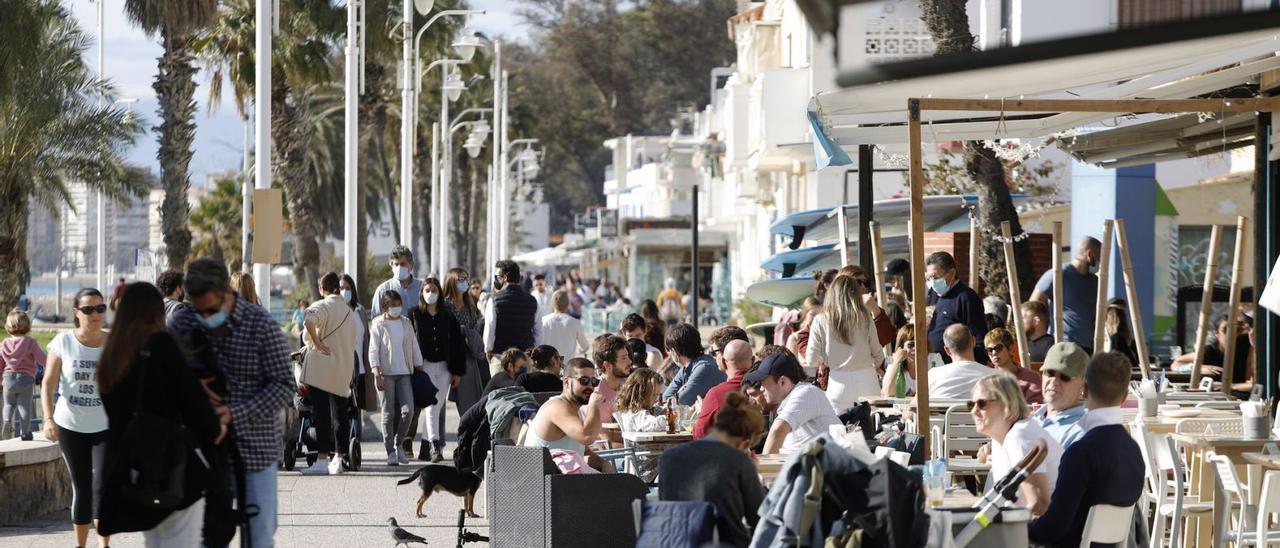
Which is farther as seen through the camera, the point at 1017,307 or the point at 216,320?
the point at 1017,307

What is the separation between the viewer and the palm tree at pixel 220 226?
64562 millimetres

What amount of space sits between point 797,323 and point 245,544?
9.52 metres

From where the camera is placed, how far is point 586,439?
9156 millimetres

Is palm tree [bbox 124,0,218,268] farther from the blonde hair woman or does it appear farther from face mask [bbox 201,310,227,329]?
face mask [bbox 201,310,227,329]

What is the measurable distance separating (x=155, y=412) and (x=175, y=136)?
24.2 metres

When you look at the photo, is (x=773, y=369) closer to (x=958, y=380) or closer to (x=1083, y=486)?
A: (x=958, y=380)

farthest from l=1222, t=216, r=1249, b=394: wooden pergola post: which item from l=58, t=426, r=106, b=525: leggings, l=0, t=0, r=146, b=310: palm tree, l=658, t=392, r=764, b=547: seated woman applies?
l=0, t=0, r=146, b=310: palm tree

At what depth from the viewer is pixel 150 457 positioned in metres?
6.46

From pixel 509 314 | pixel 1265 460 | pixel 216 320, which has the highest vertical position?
pixel 216 320

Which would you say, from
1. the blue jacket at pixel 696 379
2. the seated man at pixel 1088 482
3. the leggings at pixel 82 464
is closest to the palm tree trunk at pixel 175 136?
the blue jacket at pixel 696 379

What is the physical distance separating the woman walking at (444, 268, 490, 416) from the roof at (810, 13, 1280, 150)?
4106 millimetres

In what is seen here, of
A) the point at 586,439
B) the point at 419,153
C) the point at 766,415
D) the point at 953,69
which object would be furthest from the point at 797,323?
the point at 419,153

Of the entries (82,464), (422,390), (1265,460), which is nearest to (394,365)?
(422,390)

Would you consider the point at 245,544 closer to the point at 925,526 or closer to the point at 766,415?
the point at 925,526
